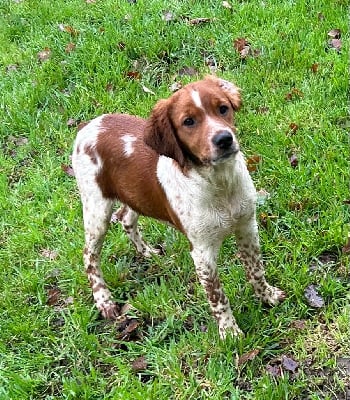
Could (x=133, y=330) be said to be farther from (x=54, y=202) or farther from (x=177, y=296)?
(x=54, y=202)

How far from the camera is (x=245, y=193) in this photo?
12.7ft

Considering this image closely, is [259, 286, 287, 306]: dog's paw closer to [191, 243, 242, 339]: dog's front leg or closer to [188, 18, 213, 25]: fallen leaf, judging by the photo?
[191, 243, 242, 339]: dog's front leg

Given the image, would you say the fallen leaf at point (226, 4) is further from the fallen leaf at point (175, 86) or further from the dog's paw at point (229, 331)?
the dog's paw at point (229, 331)

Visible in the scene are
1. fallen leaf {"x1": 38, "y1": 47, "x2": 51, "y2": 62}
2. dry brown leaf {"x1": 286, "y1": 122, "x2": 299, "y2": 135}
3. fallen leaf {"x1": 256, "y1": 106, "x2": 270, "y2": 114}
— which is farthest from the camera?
fallen leaf {"x1": 38, "y1": 47, "x2": 51, "y2": 62}

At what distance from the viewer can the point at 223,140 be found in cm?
339

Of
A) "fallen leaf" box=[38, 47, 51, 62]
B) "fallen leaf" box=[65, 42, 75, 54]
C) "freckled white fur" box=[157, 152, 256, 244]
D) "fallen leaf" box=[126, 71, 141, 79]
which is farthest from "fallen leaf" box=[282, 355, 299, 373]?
"fallen leaf" box=[38, 47, 51, 62]

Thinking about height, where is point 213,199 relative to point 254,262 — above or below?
above

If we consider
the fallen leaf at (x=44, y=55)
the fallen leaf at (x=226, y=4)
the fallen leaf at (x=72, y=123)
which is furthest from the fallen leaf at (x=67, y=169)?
the fallen leaf at (x=226, y=4)

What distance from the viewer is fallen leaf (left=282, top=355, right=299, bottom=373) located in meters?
3.86

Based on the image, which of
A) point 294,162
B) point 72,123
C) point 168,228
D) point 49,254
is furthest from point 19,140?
point 294,162

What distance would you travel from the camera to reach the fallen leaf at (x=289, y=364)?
3862 millimetres

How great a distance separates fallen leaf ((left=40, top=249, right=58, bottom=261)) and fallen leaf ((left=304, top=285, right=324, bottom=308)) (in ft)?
6.51

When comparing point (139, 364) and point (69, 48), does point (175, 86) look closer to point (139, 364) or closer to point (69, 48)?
point (69, 48)

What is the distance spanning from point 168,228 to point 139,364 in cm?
121
